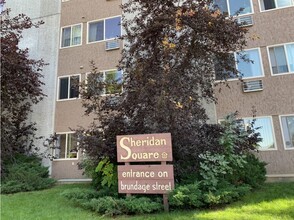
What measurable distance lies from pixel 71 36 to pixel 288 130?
12521mm

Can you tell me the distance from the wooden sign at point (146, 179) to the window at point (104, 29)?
31.2 ft

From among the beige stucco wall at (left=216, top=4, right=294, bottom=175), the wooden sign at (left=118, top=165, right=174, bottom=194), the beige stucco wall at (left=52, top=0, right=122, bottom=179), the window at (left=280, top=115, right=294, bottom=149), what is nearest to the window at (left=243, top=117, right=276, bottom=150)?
the beige stucco wall at (left=216, top=4, right=294, bottom=175)

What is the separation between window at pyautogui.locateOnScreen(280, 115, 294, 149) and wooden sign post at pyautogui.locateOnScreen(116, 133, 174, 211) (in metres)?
6.43

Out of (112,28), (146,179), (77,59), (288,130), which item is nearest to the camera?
(146,179)

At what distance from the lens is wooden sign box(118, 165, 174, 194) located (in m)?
7.20

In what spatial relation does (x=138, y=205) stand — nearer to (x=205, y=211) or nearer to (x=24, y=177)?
(x=205, y=211)

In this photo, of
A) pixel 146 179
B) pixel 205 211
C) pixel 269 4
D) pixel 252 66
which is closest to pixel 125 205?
pixel 146 179

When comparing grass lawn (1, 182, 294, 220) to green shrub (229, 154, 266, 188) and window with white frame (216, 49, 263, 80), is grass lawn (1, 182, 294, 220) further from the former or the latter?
window with white frame (216, 49, 263, 80)

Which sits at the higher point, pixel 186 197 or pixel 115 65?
pixel 115 65

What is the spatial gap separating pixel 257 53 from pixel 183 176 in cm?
736

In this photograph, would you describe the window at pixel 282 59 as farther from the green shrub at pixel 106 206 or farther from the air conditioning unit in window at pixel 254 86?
the green shrub at pixel 106 206

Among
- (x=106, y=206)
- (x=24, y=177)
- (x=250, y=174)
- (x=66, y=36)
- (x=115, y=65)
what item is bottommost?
(x=106, y=206)

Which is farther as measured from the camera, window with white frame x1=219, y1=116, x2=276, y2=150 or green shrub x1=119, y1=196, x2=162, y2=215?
window with white frame x1=219, y1=116, x2=276, y2=150

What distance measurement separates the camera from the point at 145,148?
24.8 ft
